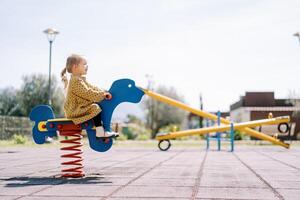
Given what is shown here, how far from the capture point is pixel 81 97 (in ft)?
20.5

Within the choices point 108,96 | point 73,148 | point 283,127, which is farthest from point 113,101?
point 283,127

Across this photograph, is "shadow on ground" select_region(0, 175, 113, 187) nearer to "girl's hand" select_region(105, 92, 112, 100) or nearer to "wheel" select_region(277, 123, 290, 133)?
"girl's hand" select_region(105, 92, 112, 100)

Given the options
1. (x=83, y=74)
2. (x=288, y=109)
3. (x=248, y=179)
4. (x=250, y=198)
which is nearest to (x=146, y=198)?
(x=250, y=198)

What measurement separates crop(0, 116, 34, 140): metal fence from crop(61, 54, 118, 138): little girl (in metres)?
25.0

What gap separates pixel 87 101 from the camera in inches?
247

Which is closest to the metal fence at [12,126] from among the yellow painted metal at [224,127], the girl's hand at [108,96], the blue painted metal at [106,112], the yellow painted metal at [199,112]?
the yellow painted metal at [224,127]

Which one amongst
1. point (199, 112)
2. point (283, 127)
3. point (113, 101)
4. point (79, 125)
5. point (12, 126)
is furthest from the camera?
point (12, 126)

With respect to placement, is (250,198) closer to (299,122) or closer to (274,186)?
(274,186)

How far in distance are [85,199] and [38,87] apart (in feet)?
186

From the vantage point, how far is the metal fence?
30000 millimetres

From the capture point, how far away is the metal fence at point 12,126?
30000 millimetres

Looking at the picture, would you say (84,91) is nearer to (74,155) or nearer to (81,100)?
(81,100)

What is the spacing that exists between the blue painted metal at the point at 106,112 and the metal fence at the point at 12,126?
Result: 24391 mm

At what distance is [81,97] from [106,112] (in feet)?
1.65
